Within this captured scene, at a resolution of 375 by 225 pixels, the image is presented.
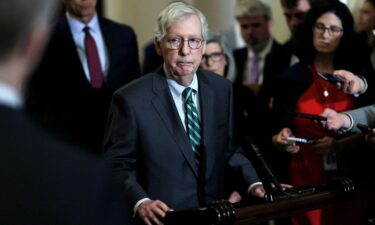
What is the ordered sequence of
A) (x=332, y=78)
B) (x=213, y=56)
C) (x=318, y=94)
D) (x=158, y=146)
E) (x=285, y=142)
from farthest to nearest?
(x=213, y=56) < (x=318, y=94) < (x=285, y=142) < (x=332, y=78) < (x=158, y=146)

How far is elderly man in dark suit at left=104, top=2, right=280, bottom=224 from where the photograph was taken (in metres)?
2.75

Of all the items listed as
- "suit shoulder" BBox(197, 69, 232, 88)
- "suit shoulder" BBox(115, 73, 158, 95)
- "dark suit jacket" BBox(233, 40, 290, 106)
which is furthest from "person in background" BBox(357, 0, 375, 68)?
"suit shoulder" BBox(115, 73, 158, 95)

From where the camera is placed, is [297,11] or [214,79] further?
[297,11]

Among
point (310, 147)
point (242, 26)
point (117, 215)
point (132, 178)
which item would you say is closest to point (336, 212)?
point (310, 147)

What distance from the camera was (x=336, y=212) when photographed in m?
3.44

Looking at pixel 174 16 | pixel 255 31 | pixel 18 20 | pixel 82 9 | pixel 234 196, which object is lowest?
pixel 234 196

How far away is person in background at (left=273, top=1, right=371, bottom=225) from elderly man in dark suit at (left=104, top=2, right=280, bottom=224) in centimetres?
66

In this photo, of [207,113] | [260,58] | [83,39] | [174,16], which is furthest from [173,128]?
[260,58]

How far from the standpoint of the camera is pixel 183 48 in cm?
281

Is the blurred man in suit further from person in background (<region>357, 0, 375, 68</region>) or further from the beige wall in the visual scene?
the beige wall

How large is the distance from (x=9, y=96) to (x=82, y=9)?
311 cm

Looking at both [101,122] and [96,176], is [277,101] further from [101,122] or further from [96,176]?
[96,176]

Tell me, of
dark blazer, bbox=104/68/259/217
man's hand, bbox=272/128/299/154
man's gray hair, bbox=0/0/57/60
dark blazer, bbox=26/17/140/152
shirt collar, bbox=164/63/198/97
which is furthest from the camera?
dark blazer, bbox=26/17/140/152

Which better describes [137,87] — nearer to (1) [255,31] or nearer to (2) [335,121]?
(2) [335,121]
